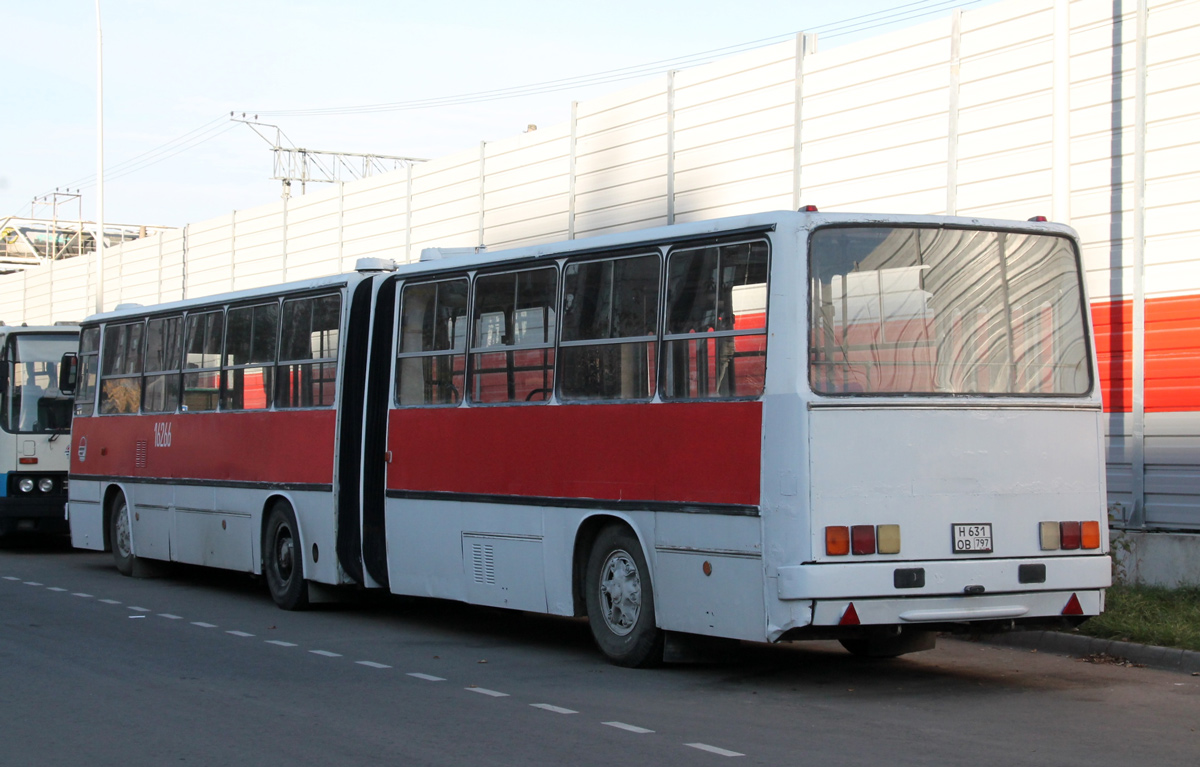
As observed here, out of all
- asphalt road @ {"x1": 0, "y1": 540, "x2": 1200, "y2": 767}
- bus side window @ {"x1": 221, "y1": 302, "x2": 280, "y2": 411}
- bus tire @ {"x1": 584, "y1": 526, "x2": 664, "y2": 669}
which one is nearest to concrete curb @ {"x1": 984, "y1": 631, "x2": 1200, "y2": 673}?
asphalt road @ {"x1": 0, "y1": 540, "x2": 1200, "y2": 767}

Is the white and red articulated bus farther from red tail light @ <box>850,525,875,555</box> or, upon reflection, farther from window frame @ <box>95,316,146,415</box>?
window frame @ <box>95,316,146,415</box>

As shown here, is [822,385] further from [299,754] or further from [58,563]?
[58,563]

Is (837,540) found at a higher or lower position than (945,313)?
lower

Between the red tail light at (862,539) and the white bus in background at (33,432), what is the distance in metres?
15.7

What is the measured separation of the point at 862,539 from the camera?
29.3ft

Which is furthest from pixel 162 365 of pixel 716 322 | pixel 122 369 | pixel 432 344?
pixel 716 322

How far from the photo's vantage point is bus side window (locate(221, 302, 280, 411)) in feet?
49.5

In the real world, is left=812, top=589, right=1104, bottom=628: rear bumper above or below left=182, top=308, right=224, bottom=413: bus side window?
below

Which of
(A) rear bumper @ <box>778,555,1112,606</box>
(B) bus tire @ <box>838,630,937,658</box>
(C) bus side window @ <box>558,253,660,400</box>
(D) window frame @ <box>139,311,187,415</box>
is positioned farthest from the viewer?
(D) window frame @ <box>139,311,187,415</box>

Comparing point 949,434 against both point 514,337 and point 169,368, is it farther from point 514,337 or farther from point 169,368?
point 169,368

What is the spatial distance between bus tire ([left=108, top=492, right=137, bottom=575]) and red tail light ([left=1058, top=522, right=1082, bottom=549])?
11977 mm

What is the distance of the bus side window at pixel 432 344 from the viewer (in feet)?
40.4

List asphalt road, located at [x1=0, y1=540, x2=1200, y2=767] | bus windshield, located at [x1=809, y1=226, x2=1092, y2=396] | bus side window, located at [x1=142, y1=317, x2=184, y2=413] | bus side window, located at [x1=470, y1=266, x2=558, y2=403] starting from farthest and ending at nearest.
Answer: bus side window, located at [x1=142, y1=317, x2=184, y2=413]
bus side window, located at [x1=470, y1=266, x2=558, y2=403]
bus windshield, located at [x1=809, y1=226, x2=1092, y2=396]
asphalt road, located at [x1=0, y1=540, x2=1200, y2=767]

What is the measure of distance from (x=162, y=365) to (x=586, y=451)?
27.4 ft
